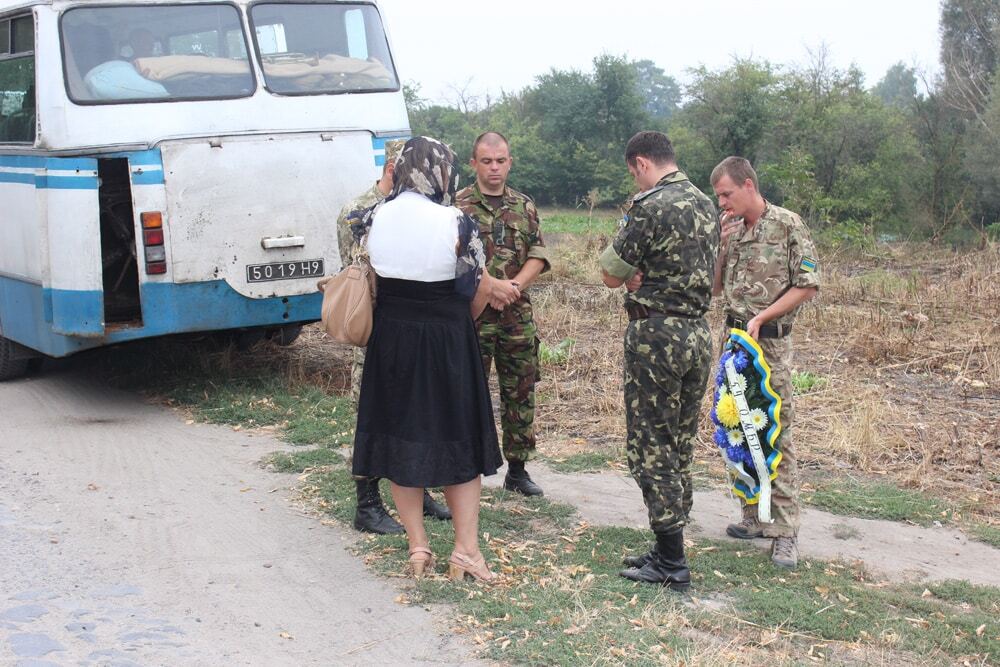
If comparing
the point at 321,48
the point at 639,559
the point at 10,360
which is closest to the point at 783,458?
the point at 639,559

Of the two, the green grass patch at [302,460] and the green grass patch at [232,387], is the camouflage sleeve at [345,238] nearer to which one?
the green grass patch at [302,460]

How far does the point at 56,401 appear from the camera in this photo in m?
8.70

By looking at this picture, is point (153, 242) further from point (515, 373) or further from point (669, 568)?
point (669, 568)

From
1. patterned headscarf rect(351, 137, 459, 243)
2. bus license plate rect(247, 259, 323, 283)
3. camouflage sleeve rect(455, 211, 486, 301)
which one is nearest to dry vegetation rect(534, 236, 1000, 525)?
bus license plate rect(247, 259, 323, 283)

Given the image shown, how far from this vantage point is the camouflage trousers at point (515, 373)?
5988 mm

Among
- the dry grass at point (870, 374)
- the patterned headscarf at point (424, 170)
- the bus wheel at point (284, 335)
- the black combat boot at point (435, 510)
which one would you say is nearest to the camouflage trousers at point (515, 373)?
the black combat boot at point (435, 510)

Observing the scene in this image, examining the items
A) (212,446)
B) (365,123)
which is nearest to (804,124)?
(365,123)

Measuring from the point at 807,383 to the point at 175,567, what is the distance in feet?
17.1

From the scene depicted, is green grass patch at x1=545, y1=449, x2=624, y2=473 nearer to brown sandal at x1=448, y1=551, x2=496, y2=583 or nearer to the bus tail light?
brown sandal at x1=448, y1=551, x2=496, y2=583

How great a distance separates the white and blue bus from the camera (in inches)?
305

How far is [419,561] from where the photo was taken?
4.84 m

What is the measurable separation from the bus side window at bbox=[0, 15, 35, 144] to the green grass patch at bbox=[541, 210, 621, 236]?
8.57 m

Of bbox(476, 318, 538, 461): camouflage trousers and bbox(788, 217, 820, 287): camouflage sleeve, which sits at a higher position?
bbox(788, 217, 820, 287): camouflage sleeve

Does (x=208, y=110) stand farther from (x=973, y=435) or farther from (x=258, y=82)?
(x=973, y=435)
